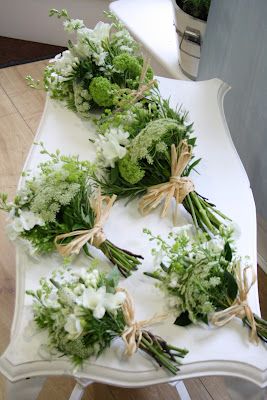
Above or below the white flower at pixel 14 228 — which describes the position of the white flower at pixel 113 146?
above

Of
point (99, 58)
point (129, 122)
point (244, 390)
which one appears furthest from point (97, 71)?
point (244, 390)

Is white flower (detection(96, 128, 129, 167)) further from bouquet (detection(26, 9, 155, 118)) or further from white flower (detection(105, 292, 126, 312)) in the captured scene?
white flower (detection(105, 292, 126, 312))

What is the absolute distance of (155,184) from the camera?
1113mm

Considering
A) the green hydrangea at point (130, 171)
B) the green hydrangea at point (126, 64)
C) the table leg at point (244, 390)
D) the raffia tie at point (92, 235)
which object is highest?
the green hydrangea at point (126, 64)

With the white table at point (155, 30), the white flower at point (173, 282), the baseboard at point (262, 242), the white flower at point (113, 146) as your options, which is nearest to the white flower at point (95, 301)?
the white flower at point (173, 282)

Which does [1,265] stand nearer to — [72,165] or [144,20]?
[72,165]

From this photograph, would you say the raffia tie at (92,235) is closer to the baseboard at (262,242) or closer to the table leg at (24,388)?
the table leg at (24,388)

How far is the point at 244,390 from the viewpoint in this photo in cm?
91

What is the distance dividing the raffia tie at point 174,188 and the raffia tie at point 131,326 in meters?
0.24

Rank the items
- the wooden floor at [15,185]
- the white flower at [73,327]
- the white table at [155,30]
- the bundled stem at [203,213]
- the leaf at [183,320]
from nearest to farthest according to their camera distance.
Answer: the white flower at [73,327]
the leaf at [183,320]
the bundled stem at [203,213]
the wooden floor at [15,185]
the white table at [155,30]

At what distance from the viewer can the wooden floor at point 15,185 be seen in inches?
58.1

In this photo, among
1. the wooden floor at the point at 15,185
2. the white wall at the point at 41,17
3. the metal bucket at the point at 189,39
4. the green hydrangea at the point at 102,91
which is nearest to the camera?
the green hydrangea at the point at 102,91

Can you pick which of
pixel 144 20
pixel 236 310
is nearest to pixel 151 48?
pixel 144 20

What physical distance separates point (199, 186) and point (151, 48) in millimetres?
953
